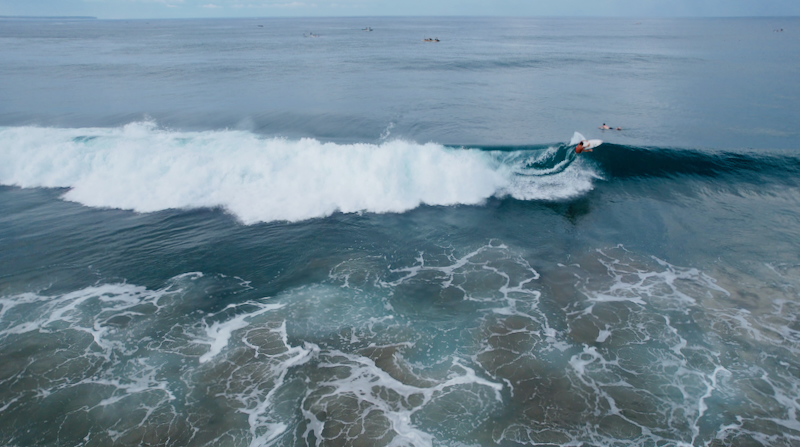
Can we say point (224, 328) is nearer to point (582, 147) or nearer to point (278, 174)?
point (278, 174)

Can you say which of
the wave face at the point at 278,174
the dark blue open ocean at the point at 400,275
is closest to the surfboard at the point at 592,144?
the dark blue open ocean at the point at 400,275

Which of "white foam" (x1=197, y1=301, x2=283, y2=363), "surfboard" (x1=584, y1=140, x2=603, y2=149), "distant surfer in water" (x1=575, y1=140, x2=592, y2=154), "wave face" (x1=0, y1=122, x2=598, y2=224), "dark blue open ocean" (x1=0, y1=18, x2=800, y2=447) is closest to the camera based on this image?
"dark blue open ocean" (x1=0, y1=18, x2=800, y2=447)

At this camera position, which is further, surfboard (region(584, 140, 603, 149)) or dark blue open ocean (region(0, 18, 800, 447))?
surfboard (region(584, 140, 603, 149))

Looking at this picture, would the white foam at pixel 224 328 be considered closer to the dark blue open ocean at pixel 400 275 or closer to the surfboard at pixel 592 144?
the dark blue open ocean at pixel 400 275

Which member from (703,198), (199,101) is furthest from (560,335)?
(199,101)

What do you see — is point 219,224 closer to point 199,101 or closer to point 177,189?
point 177,189

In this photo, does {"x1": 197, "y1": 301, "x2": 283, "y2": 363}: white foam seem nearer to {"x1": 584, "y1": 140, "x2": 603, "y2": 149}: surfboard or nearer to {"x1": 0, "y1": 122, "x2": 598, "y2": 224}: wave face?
{"x1": 0, "y1": 122, "x2": 598, "y2": 224}: wave face

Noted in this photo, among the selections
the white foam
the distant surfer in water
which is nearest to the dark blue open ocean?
the white foam
